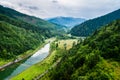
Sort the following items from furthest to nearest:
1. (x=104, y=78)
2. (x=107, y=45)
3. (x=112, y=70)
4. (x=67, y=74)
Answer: (x=107, y=45)
(x=67, y=74)
(x=112, y=70)
(x=104, y=78)

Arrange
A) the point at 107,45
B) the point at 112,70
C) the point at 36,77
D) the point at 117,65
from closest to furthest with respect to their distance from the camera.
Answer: the point at 112,70
the point at 117,65
the point at 107,45
the point at 36,77

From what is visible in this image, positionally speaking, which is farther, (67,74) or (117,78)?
(67,74)

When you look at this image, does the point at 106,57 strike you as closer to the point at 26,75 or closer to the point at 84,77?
the point at 84,77

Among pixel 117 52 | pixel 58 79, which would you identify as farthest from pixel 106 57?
pixel 58 79

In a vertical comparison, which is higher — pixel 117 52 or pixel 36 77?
pixel 117 52

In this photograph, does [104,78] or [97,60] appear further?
[97,60]

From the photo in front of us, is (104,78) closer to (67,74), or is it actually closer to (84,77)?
(84,77)

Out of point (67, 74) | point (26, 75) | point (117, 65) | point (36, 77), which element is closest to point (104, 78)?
point (117, 65)

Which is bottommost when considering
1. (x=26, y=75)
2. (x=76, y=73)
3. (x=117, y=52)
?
(x=26, y=75)

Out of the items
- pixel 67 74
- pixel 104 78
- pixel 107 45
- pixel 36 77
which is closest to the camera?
pixel 104 78
